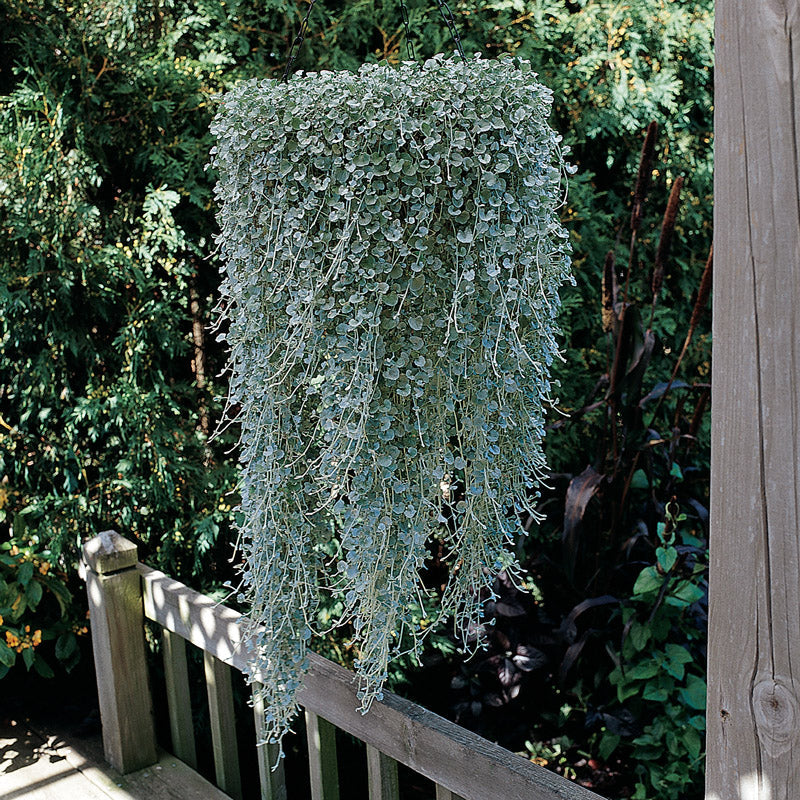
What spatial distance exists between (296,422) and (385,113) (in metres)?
0.46

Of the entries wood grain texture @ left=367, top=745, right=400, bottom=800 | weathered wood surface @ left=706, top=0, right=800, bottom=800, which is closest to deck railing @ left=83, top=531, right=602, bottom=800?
wood grain texture @ left=367, top=745, right=400, bottom=800

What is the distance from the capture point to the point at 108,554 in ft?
6.46

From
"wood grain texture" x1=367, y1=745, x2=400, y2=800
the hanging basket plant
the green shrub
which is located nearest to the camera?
the hanging basket plant

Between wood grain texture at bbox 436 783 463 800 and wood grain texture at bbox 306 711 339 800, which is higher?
wood grain texture at bbox 436 783 463 800

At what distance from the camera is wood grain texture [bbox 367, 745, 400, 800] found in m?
1.40

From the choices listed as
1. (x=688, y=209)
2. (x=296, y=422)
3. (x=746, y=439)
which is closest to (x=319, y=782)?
(x=296, y=422)

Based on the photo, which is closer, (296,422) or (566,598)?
(296,422)

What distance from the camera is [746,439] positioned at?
0.70 meters

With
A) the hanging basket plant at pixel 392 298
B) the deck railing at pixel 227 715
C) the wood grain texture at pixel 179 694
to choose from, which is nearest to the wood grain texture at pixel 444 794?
the deck railing at pixel 227 715

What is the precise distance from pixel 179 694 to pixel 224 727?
23cm

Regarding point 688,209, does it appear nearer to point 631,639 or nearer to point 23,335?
point 631,639

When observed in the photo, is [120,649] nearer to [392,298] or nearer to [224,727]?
[224,727]

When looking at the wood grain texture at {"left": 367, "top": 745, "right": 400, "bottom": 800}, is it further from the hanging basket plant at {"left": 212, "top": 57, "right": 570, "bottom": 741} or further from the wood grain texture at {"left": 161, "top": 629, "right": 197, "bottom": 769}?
the wood grain texture at {"left": 161, "top": 629, "right": 197, "bottom": 769}

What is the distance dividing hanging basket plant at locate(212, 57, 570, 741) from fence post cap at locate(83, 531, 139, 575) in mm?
886
